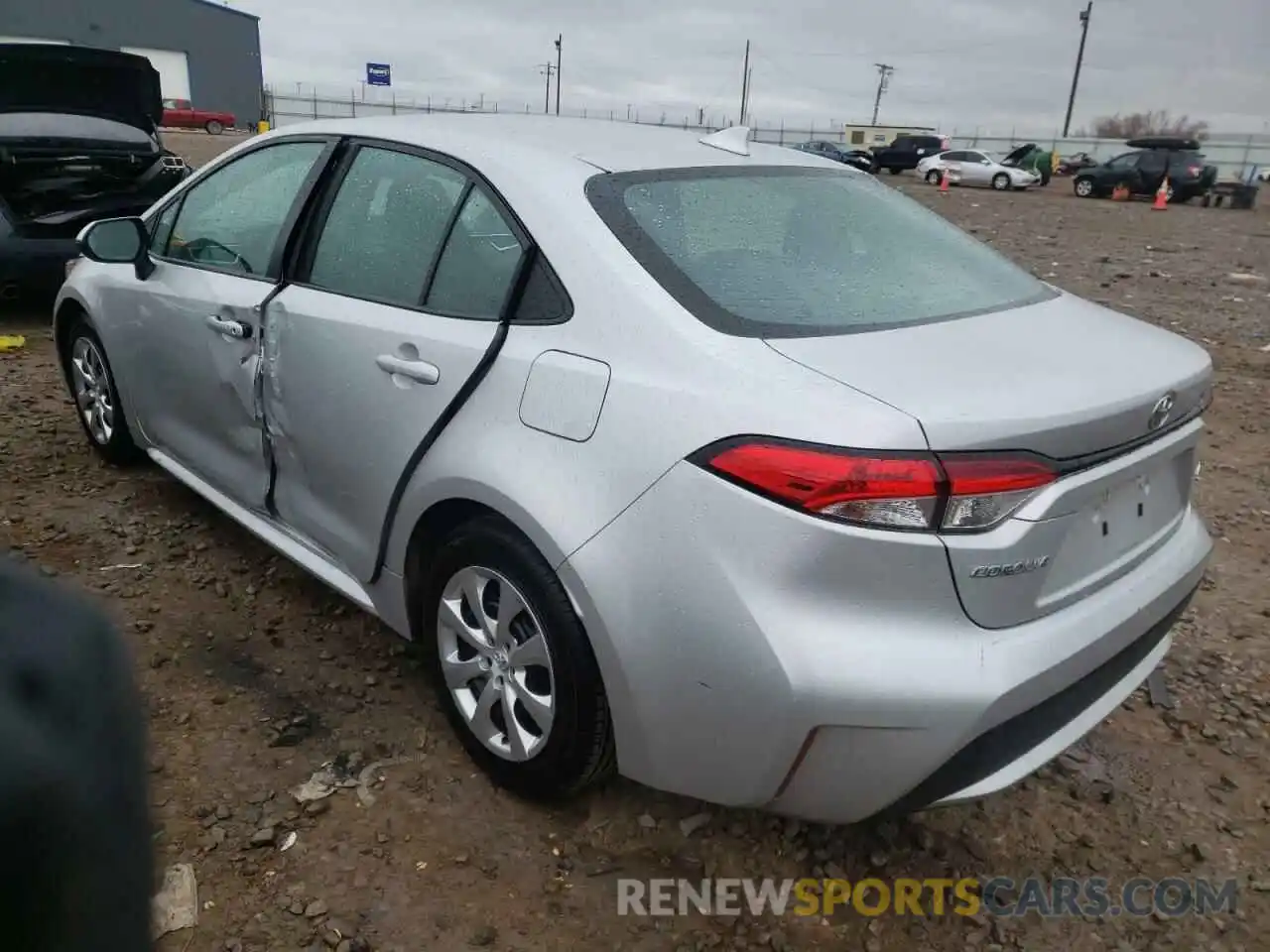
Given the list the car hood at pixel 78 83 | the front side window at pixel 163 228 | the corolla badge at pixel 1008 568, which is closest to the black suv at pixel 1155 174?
the car hood at pixel 78 83

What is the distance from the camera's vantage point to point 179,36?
170 feet

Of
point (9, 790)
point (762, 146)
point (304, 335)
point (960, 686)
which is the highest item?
point (762, 146)

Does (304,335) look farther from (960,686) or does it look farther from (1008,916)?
(1008,916)

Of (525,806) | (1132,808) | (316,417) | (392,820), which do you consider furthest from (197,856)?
(1132,808)

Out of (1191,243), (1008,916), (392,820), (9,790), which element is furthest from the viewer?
(1191,243)

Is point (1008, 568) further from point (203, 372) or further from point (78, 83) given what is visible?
point (78, 83)

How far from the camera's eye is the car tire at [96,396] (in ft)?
13.0

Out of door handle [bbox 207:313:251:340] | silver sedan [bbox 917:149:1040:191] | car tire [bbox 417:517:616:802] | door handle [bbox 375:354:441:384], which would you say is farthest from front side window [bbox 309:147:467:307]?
silver sedan [bbox 917:149:1040:191]

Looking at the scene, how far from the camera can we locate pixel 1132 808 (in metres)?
2.46

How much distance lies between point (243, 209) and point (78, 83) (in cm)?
531

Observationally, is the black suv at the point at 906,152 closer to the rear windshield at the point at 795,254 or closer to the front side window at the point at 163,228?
the front side window at the point at 163,228

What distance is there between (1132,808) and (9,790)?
2.54 metres

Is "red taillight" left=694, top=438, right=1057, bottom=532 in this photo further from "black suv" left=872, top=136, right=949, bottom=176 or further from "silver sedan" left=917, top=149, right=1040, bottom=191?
"black suv" left=872, top=136, right=949, bottom=176

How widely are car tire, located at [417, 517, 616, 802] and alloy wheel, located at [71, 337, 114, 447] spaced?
2325 mm
